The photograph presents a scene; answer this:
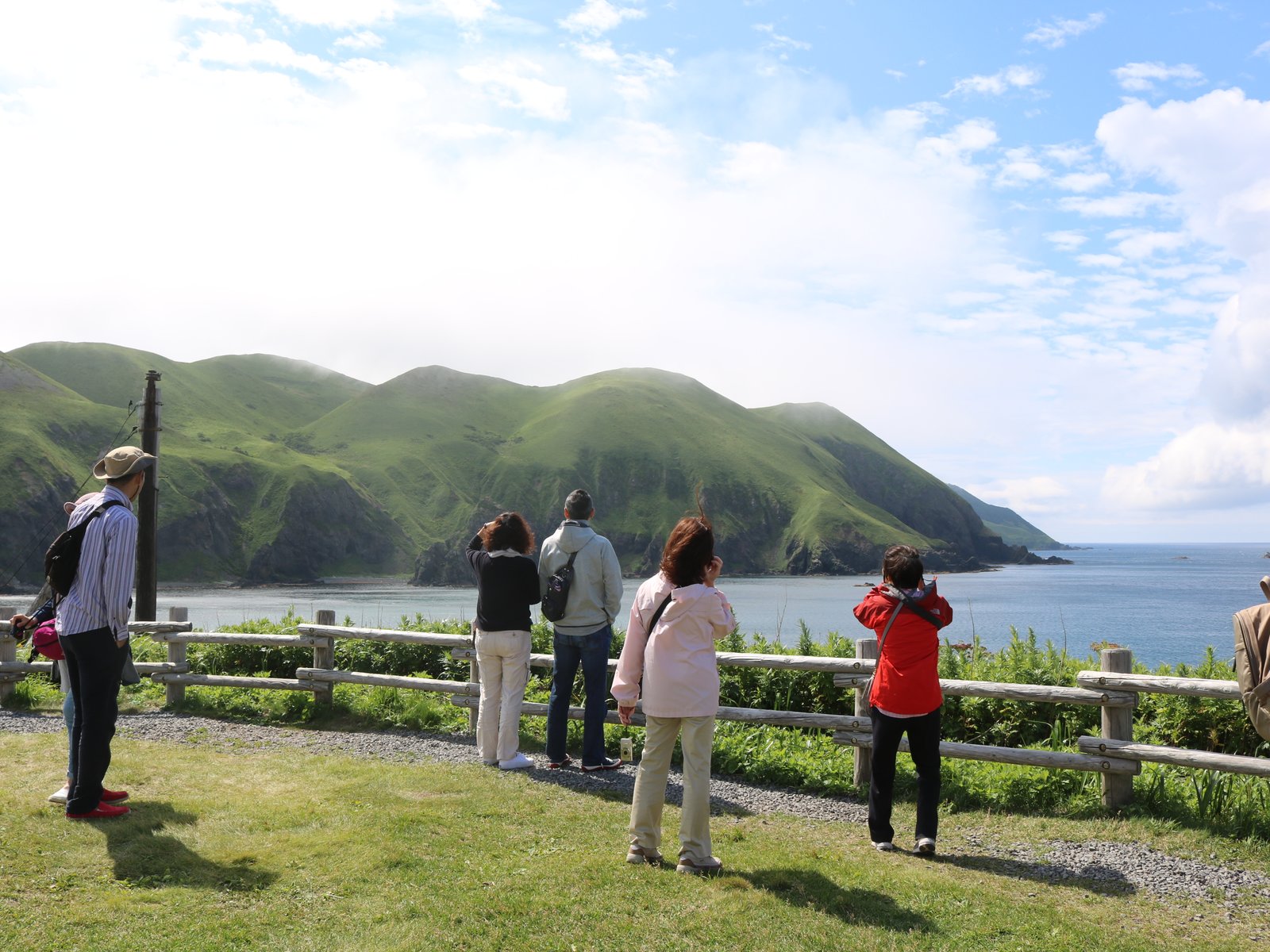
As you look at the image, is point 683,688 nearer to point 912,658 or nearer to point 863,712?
point 912,658

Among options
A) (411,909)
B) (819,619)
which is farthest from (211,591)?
(411,909)

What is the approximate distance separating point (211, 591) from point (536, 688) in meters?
130

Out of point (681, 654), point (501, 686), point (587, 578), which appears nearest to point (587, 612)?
point (587, 578)

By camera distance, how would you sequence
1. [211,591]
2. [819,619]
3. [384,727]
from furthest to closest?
[211,591] → [819,619] → [384,727]

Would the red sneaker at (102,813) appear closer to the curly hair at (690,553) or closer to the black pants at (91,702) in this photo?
the black pants at (91,702)

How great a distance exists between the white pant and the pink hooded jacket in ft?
9.24

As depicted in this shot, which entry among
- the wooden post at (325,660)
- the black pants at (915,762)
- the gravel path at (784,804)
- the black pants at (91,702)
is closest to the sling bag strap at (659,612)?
the black pants at (915,762)

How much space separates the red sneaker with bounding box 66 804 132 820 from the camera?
6.21m

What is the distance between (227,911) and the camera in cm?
476

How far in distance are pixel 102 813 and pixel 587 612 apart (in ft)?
12.8

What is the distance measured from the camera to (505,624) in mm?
8234

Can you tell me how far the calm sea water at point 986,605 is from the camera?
5591 centimetres

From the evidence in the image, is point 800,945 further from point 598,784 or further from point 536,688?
point 536,688

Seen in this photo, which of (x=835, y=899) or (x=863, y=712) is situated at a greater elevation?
(x=863, y=712)
